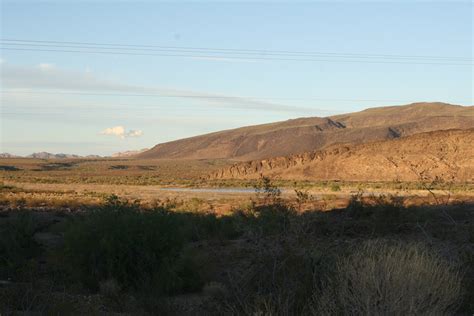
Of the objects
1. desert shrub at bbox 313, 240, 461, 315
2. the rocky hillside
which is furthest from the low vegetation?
the rocky hillside

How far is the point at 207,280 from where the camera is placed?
55.5 feet

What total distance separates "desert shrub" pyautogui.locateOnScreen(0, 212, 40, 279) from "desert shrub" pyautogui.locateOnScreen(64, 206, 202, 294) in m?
2.03

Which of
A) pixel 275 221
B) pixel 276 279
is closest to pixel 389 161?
pixel 275 221

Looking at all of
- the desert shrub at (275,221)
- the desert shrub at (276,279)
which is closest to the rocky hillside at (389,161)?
the desert shrub at (275,221)

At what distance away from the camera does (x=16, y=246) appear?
2045 centimetres

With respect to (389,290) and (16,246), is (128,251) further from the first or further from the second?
(389,290)

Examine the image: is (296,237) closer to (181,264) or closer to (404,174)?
(181,264)

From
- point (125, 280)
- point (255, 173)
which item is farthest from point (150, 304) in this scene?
point (255, 173)

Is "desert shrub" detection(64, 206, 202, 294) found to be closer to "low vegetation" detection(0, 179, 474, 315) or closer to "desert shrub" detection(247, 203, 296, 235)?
"low vegetation" detection(0, 179, 474, 315)

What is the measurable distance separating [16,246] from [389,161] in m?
72.6

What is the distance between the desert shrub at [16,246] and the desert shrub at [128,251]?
2027mm

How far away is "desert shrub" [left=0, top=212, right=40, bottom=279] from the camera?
1797cm

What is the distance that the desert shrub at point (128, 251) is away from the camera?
16.0m

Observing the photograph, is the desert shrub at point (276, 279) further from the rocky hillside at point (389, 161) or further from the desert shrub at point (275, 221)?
the rocky hillside at point (389, 161)
